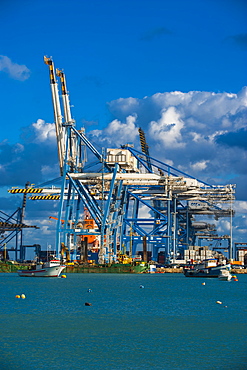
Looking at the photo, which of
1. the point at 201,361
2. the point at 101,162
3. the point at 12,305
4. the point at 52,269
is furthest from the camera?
the point at 101,162

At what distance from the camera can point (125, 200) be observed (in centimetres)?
12681

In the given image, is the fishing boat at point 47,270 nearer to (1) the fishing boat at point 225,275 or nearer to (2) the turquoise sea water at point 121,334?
(1) the fishing boat at point 225,275

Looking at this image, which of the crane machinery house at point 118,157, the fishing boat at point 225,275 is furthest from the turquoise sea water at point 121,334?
the crane machinery house at point 118,157

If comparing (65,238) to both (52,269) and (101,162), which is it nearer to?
(101,162)

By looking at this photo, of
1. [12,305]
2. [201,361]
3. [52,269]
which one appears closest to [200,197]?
[52,269]

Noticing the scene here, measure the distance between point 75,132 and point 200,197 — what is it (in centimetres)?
3068

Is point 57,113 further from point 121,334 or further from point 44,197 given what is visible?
point 121,334

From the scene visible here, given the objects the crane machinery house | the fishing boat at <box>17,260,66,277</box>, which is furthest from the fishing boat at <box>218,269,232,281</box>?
the crane machinery house

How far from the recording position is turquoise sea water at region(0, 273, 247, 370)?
2894cm

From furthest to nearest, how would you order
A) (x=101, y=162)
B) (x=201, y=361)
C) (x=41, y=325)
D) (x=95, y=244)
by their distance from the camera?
(x=95, y=244) → (x=101, y=162) → (x=41, y=325) → (x=201, y=361)

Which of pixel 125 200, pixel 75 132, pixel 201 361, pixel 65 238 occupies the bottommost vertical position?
pixel 201 361

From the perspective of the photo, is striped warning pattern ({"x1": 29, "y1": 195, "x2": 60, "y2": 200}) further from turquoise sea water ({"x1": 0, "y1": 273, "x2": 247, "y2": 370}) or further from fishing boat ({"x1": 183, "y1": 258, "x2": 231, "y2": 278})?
turquoise sea water ({"x1": 0, "y1": 273, "x2": 247, "y2": 370})

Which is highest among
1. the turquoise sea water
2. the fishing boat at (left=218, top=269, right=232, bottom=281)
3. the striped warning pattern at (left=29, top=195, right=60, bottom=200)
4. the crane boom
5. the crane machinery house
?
the crane boom

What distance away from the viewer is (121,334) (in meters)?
36.2
